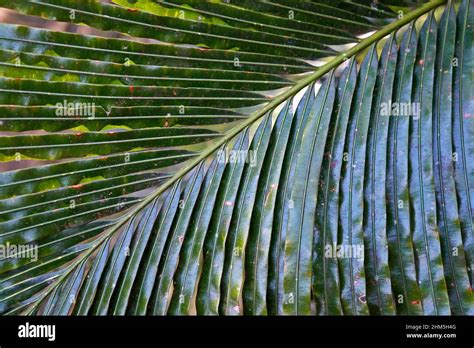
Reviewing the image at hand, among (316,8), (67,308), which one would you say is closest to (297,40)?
(316,8)

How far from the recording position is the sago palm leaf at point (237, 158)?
1106mm

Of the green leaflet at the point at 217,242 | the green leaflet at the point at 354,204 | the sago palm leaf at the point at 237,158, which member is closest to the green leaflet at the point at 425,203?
the sago palm leaf at the point at 237,158

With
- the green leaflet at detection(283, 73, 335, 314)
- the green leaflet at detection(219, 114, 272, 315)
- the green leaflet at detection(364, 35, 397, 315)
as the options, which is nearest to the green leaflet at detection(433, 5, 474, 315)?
the green leaflet at detection(364, 35, 397, 315)

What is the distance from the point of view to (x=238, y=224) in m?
1.16

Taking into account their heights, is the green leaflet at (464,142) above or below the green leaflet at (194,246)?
above

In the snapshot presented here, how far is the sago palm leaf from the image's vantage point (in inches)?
43.6

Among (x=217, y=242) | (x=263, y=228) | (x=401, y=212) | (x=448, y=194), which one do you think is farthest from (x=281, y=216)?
(x=448, y=194)

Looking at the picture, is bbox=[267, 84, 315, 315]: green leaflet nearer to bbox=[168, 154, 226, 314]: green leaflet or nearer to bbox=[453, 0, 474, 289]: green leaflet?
bbox=[168, 154, 226, 314]: green leaflet

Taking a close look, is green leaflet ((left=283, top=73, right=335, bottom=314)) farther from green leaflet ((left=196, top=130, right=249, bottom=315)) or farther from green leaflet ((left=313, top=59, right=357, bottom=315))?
green leaflet ((left=196, top=130, right=249, bottom=315))

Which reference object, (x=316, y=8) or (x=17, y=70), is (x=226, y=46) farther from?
(x=17, y=70)

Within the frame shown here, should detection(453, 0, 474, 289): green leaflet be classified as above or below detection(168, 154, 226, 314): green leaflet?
above

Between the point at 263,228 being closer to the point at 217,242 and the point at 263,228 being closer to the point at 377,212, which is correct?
the point at 217,242

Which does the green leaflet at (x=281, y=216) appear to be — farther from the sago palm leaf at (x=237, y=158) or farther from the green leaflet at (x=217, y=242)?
the green leaflet at (x=217, y=242)

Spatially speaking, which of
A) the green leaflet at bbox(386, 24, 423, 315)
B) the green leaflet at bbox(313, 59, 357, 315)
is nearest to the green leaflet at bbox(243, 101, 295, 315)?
the green leaflet at bbox(313, 59, 357, 315)
